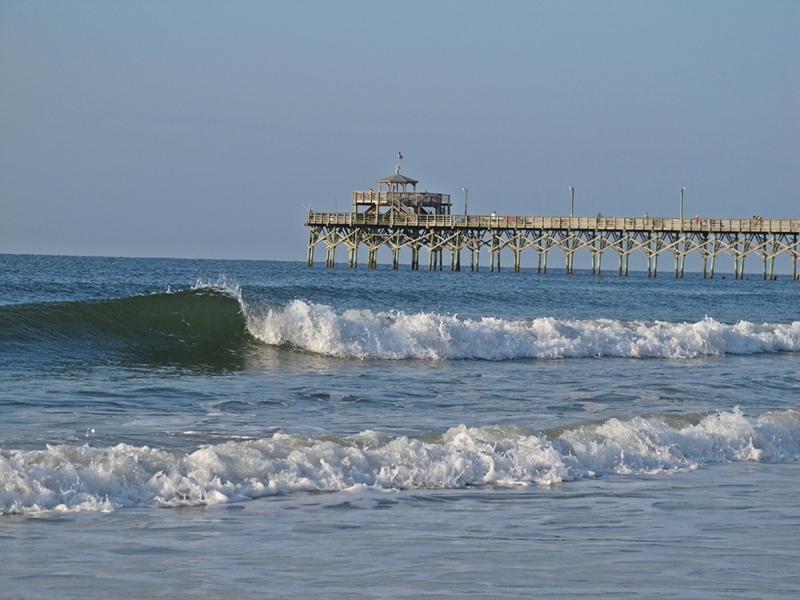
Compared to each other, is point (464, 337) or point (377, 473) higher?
point (464, 337)

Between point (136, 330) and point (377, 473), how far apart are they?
33.8 ft

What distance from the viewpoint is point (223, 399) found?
33.4 feet

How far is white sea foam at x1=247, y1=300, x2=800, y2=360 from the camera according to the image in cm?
1630

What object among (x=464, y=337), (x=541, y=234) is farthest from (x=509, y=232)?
(x=464, y=337)

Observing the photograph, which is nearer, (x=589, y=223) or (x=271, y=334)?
(x=271, y=334)

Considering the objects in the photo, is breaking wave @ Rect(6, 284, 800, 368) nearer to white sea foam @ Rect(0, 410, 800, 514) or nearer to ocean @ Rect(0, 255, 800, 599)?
ocean @ Rect(0, 255, 800, 599)

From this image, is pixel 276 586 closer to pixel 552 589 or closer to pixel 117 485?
pixel 552 589

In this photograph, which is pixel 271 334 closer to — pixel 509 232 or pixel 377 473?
pixel 377 473

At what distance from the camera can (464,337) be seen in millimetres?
16984

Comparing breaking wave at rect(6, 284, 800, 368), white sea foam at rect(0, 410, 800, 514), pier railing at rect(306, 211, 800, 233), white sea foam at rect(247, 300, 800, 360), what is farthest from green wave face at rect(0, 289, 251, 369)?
pier railing at rect(306, 211, 800, 233)

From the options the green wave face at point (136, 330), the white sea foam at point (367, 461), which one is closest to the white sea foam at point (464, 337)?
the green wave face at point (136, 330)

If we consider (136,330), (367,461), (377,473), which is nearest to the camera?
(377,473)

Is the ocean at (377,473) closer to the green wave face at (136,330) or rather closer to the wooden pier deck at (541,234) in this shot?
the green wave face at (136,330)

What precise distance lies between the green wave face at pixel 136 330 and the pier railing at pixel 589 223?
32.0 meters
